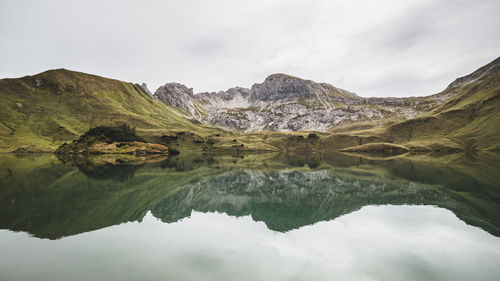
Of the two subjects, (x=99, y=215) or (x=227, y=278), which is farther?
(x=99, y=215)

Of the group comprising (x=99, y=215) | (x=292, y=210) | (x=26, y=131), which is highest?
(x=26, y=131)

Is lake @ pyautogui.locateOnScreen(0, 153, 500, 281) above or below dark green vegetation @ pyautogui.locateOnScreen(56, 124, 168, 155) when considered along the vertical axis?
below

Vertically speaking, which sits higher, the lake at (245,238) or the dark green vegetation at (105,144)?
the dark green vegetation at (105,144)

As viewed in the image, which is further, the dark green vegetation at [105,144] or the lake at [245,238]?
the dark green vegetation at [105,144]

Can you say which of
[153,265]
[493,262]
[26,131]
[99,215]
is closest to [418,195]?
[493,262]

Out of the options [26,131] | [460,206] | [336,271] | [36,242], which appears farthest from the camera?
[26,131]

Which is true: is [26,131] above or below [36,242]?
above

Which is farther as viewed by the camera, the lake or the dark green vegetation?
the dark green vegetation

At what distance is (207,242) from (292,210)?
12704 millimetres

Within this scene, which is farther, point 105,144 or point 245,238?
point 105,144

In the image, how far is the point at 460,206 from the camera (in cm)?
2333

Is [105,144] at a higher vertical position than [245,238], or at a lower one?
higher

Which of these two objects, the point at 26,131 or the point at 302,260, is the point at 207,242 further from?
the point at 26,131

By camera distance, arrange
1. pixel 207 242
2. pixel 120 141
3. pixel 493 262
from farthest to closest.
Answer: pixel 120 141 → pixel 207 242 → pixel 493 262
